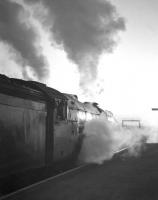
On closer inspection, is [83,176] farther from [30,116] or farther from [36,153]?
[30,116]

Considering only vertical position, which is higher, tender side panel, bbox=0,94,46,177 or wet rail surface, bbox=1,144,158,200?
tender side panel, bbox=0,94,46,177

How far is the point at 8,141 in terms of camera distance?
8539mm

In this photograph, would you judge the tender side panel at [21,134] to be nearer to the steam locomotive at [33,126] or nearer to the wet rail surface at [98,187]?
the steam locomotive at [33,126]

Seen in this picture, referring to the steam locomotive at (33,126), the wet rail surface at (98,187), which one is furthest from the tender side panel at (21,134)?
the wet rail surface at (98,187)

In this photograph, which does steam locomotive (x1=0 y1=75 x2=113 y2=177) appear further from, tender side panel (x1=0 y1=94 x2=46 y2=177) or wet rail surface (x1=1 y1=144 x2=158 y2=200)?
wet rail surface (x1=1 y1=144 x2=158 y2=200)

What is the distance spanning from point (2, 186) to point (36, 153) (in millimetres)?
2069

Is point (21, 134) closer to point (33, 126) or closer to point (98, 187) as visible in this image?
point (33, 126)

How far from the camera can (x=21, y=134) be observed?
9375mm

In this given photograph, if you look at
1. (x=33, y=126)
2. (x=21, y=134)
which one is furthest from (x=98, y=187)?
(x=33, y=126)

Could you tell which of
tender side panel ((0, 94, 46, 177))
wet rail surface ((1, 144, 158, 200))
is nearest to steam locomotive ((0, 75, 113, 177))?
tender side panel ((0, 94, 46, 177))

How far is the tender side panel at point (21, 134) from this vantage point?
8.36 m

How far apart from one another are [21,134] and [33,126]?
0.98 m

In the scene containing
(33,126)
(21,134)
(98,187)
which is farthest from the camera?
(33,126)

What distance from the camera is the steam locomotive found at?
336 inches
